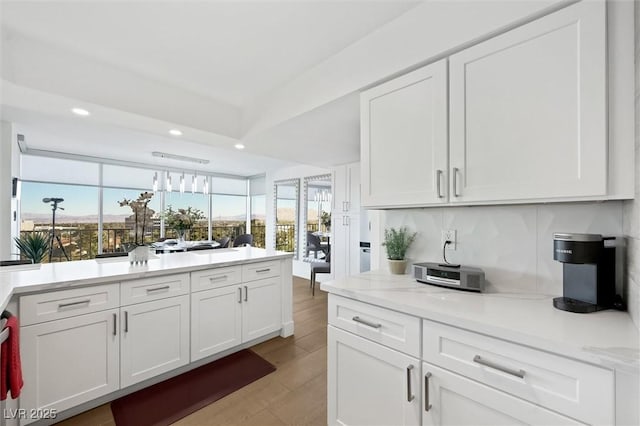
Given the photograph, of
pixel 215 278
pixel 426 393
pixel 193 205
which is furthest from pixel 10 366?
pixel 193 205

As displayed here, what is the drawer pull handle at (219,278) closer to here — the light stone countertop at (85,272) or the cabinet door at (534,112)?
the light stone countertop at (85,272)

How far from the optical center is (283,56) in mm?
1895

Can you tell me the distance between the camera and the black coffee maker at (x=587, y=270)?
3.45 feet

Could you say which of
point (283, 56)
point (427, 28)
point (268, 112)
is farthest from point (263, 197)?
point (427, 28)

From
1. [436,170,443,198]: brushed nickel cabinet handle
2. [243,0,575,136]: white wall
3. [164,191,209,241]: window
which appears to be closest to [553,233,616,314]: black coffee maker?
[436,170,443,198]: brushed nickel cabinet handle

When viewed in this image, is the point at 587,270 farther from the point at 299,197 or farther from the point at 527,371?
the point at 299,197

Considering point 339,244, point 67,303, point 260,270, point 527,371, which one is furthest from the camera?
point 339,244

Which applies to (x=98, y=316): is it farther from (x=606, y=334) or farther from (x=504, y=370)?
(x=606, y=334)

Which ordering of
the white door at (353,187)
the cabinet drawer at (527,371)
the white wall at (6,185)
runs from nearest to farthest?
the cabinet drawer at (527,371) < the white wall at (6,185) < the white door at (353,187)

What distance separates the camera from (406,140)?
1514 millimetres

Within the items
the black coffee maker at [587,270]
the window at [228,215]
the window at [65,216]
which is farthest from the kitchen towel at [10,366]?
the window at [228,215]

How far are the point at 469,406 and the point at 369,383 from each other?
0.47 m

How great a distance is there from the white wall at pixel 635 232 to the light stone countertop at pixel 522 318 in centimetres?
8

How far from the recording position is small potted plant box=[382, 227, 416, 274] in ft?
5.99
